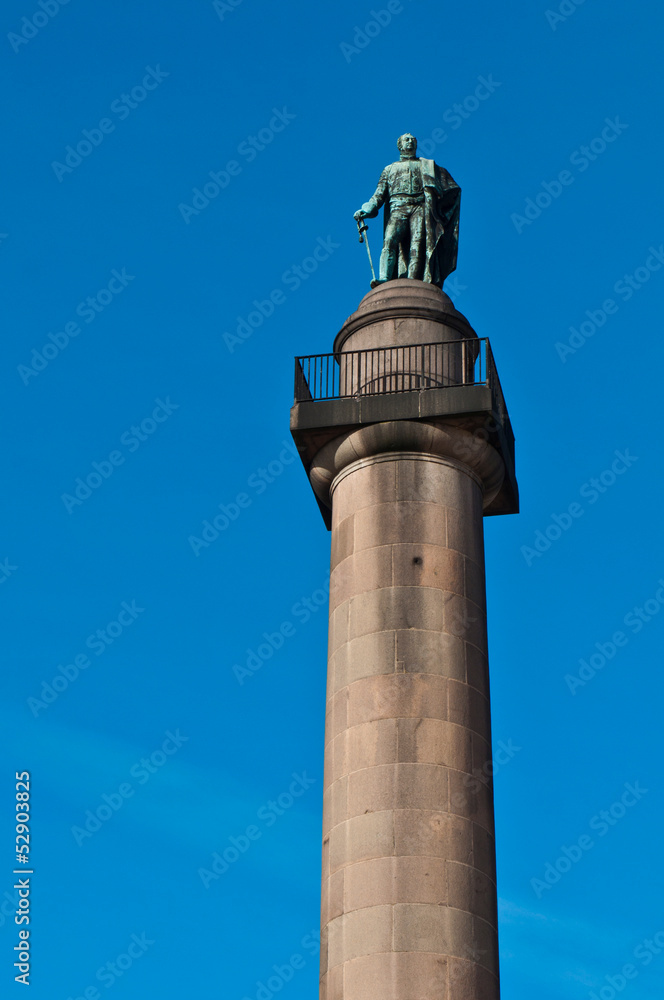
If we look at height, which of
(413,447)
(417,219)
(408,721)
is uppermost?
(417,219)

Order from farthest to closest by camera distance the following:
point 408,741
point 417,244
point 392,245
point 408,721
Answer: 1. point 392,245
2. point 417,244
3. point 408,721
4. point 408,741

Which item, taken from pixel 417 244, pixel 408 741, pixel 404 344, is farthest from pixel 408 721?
pixel 417 244

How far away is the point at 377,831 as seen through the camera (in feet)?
115

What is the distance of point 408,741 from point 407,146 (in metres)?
18.9

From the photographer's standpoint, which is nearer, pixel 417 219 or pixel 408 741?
pixel 408 741

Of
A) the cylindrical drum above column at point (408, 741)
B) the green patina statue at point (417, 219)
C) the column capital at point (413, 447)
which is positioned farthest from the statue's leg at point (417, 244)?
the cylindrical drum above column at point (408, 741)

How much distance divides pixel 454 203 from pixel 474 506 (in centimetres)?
1065

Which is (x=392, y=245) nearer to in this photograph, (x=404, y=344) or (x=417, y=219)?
(x=417, y=219)

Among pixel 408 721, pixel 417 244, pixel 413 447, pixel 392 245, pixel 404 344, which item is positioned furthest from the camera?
pixel 392 245

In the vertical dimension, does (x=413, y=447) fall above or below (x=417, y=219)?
below

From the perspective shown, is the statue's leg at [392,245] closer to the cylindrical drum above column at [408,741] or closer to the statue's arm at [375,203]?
the statue's arm at [375,203]

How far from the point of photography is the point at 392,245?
1791 inches

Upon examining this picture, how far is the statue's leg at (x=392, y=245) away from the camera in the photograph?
4525 cm

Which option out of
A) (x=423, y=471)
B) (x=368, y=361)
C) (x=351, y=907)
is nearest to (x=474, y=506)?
(x=423, y=471)
